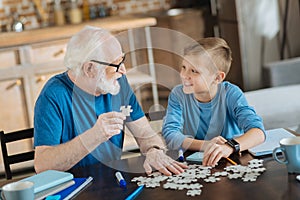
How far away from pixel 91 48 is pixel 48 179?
0.53m

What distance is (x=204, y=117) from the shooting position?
205 cm

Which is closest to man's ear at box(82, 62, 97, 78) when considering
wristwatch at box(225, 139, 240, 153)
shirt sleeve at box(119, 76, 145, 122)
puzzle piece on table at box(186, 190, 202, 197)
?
shirt sleeve at box(119, 76, 145, 122)

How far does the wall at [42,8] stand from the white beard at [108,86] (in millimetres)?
3004

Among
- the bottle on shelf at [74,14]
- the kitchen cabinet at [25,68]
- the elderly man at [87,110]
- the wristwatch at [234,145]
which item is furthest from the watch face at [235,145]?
the bottle on shelf at [74,14]

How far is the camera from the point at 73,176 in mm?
1803

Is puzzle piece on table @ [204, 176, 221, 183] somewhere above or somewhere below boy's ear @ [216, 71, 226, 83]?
below

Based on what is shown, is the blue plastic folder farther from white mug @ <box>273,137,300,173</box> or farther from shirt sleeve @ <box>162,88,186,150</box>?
white mug @ <box>273,137,300,173</box>

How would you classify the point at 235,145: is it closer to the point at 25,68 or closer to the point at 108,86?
the point at 108,86

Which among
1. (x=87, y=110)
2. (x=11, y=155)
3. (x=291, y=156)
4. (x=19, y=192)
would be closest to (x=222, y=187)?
(x=291, y=156)

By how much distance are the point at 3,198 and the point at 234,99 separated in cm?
91

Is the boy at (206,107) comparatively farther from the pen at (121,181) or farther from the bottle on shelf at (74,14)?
the bottle on shelf at (74,14)

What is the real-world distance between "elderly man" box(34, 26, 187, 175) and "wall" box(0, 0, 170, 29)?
9.52 feet

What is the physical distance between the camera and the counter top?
4113 mm

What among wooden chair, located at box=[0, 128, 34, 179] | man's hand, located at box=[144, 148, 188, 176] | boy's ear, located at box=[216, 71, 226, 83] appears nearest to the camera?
man's hand, located at box=[144, 148, 188, 176]
